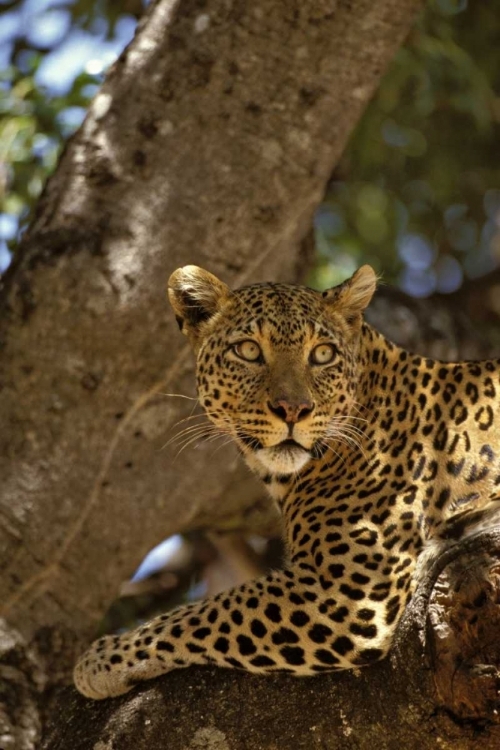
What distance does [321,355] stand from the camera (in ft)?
20.1

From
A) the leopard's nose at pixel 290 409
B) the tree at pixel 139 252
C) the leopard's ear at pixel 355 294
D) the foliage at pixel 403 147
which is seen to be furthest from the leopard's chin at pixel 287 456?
the foliage at pixel 403 147

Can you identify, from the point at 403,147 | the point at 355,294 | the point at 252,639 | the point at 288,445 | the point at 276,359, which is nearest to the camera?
the point at 252,639

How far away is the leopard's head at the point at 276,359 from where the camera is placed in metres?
5.88

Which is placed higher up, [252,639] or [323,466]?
[252,639]

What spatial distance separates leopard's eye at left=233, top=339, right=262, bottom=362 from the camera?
6137 mm

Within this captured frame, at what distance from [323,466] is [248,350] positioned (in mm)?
707

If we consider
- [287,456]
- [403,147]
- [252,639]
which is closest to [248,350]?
[287,456]

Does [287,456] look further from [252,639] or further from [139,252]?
[139,252]

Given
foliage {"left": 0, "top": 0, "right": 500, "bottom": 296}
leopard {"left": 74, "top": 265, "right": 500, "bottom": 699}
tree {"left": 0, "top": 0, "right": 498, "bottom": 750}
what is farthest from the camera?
foliage {"left": 0, "top": 0, "right": 500, "bottom": 296}

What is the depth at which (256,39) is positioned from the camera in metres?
8.17

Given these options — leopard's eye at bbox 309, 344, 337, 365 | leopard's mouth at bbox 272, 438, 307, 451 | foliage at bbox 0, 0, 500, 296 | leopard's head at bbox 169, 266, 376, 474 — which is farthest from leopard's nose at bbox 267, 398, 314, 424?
foliage at bbox 0, 0, 500, 296

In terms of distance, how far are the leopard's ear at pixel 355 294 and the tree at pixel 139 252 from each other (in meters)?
1.83

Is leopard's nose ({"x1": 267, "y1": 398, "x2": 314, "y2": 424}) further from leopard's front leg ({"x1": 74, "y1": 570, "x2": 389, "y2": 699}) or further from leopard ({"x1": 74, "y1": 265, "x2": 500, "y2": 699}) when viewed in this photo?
leopard's front leg ({"x1": 74, "y1": 570, "x2": 389, "y2": 699})

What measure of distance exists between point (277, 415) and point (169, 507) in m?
2.63
